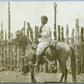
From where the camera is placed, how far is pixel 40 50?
416 cm

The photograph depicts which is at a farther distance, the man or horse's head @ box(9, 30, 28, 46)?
horse's head @ box(9, 30, 28, 46)

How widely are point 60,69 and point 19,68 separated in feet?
2.70

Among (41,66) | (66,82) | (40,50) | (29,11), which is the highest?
(29,11)

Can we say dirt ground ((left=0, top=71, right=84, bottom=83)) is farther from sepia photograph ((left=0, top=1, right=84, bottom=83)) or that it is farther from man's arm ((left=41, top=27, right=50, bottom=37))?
man's arm ((left=41, top=27, right=50, bottom=37))

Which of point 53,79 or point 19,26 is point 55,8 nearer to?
point 19,26

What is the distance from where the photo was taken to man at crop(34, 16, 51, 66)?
4.16 m

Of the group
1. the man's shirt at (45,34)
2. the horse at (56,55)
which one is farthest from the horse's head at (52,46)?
the man's shirt at (45,34)

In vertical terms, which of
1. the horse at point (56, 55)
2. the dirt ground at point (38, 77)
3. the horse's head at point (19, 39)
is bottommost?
the dirt ground at point (38, 77)

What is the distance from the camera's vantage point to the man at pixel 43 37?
13.7 ft

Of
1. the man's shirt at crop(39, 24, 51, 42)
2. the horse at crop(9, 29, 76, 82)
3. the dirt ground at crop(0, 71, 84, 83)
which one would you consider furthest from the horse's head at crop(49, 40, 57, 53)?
the dirt ground at crop(0, 71, 84, 83)

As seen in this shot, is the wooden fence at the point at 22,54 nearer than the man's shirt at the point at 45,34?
No

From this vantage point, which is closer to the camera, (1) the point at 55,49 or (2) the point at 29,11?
(1) the point at 55,49

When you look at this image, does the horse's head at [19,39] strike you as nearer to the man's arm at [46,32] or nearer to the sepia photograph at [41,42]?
the sepia photograph at [41,42]

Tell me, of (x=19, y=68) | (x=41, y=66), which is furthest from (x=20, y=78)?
(x=41, y=66)
